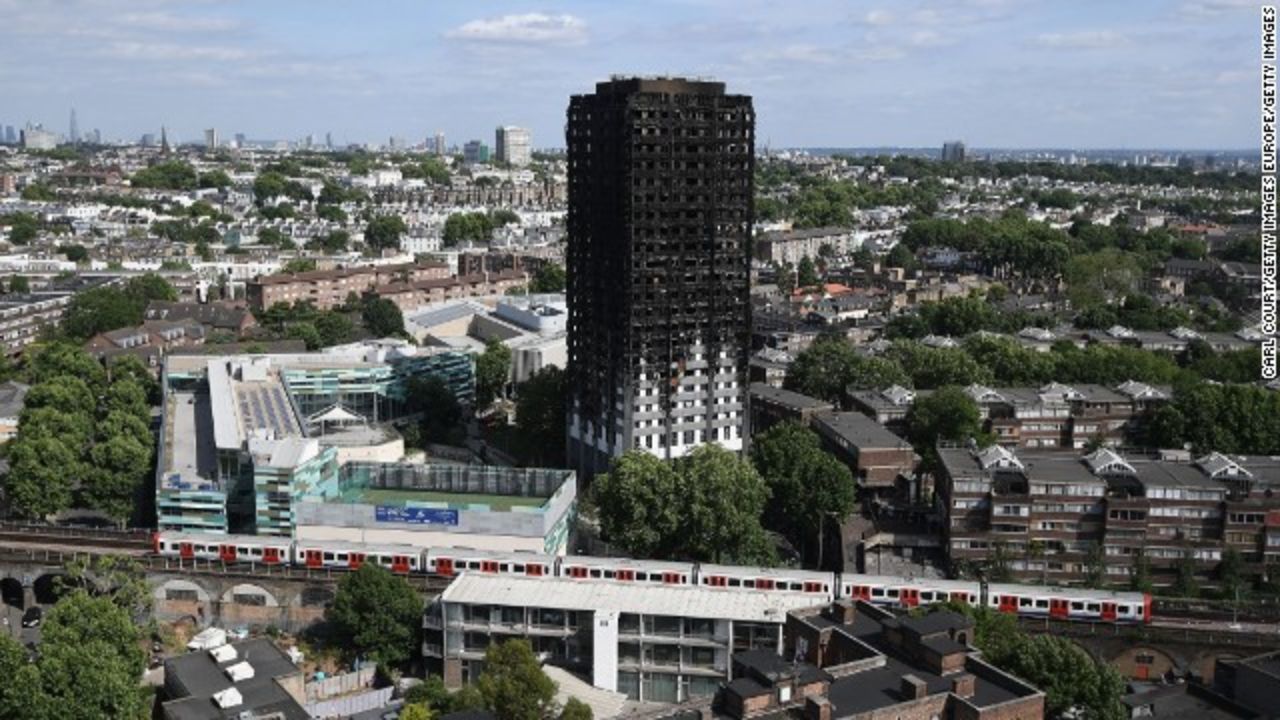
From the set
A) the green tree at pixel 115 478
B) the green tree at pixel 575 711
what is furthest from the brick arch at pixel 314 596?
the green tree at pixel 115 478

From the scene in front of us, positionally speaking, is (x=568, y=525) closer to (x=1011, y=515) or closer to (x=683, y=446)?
(x=683, y=446)

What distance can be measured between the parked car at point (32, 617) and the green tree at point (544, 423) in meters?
→ 22.9

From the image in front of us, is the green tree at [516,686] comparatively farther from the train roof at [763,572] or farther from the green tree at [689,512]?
the green tree at [689,512]

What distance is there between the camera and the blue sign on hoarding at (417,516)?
41.5m

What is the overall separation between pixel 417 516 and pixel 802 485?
14373 mm

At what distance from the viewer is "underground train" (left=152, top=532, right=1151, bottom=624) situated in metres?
36.5

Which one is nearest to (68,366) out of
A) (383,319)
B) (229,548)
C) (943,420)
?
(383,319)

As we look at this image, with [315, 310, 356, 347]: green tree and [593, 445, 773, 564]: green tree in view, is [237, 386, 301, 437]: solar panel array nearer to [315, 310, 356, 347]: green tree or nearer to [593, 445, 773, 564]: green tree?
[593, 445, 773, 564]: green tree

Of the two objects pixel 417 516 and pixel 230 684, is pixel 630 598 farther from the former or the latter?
pixel 230 684

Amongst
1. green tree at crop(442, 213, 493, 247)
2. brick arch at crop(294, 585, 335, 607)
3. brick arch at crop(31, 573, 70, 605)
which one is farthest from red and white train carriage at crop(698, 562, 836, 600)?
green tree at crop(442, 213, 493, 247)

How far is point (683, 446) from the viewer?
170 ft

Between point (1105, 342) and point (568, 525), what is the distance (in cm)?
4326

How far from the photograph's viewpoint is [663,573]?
127 ft

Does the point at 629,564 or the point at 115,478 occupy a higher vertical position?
the point at 115,478
